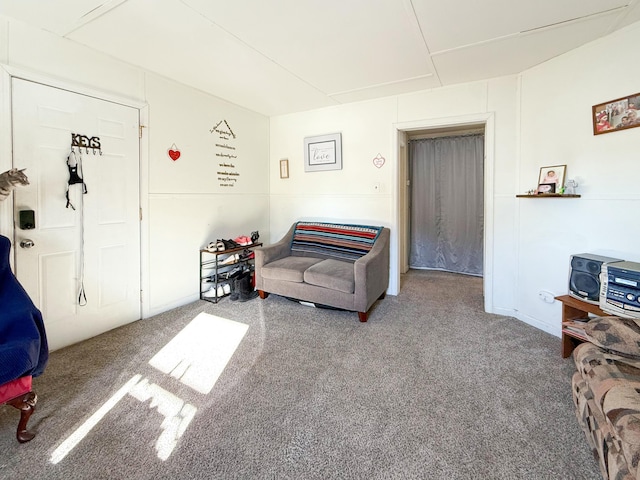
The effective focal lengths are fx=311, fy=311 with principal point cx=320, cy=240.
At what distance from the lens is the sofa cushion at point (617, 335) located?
4.84ft

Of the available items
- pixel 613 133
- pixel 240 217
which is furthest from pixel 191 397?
pixel 613 133

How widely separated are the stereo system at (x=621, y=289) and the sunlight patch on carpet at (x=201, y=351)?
2631mm

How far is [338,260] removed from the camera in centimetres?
366

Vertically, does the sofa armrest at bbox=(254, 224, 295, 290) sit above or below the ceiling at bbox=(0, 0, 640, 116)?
below

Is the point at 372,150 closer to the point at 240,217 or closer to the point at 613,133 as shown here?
the point at 240,217

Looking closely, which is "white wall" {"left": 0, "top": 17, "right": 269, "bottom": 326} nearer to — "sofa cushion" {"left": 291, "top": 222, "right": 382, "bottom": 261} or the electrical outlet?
"sofa cushion" {"left": 291, "top": 222, "right": 382, "bottom": 261}

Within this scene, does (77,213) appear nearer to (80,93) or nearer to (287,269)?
(80,93)

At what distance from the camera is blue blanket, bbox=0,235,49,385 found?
4.77 feet

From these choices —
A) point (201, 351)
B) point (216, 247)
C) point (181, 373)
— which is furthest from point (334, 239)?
point (181, 373)

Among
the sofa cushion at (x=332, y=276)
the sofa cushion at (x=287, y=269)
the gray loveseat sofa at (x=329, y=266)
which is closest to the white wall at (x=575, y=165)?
the gray loveseat sofa at (x=329, y=266)

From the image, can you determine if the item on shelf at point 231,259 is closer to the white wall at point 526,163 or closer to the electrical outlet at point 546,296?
the white wall at point 526,163

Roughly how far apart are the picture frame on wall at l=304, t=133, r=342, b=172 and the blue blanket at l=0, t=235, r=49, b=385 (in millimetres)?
3170

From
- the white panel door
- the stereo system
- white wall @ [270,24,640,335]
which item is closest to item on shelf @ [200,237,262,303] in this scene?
the white panel door

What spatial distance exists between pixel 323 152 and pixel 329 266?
65.4 inches
